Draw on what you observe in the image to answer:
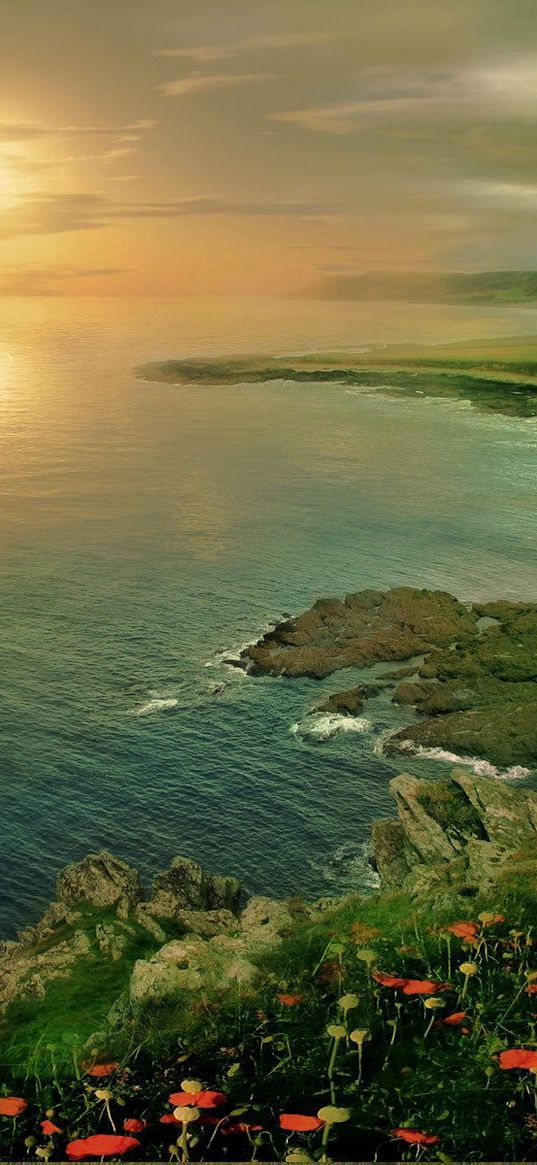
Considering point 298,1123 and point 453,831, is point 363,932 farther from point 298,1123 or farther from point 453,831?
point 453,831

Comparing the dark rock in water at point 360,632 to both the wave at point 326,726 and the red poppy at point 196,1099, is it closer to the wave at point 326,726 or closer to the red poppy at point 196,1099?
the wave at point 326,726

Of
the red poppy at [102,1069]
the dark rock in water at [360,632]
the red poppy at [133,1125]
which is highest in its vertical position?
the red poppy at [133,1125]

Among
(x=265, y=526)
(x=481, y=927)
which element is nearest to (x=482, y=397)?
(x=265, y=526)

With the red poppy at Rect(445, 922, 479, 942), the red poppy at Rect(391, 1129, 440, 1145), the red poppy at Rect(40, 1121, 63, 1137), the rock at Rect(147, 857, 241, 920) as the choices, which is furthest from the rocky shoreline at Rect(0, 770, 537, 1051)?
the red poppy at Rect(391, 1129, 440, 1145)

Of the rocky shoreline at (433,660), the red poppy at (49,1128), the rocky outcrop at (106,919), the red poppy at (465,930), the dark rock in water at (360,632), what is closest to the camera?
the red poppy at (49,1128)

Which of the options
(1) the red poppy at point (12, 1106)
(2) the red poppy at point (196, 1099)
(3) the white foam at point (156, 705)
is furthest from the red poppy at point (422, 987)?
(3) the white foam at point (156, 705)

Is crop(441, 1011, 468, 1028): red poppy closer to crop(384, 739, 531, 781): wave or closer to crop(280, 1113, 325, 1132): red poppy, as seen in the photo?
crop(280, 1113, 325, 1132): red poppy

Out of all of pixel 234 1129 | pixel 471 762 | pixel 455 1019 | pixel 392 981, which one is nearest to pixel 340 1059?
pixel 392 981
